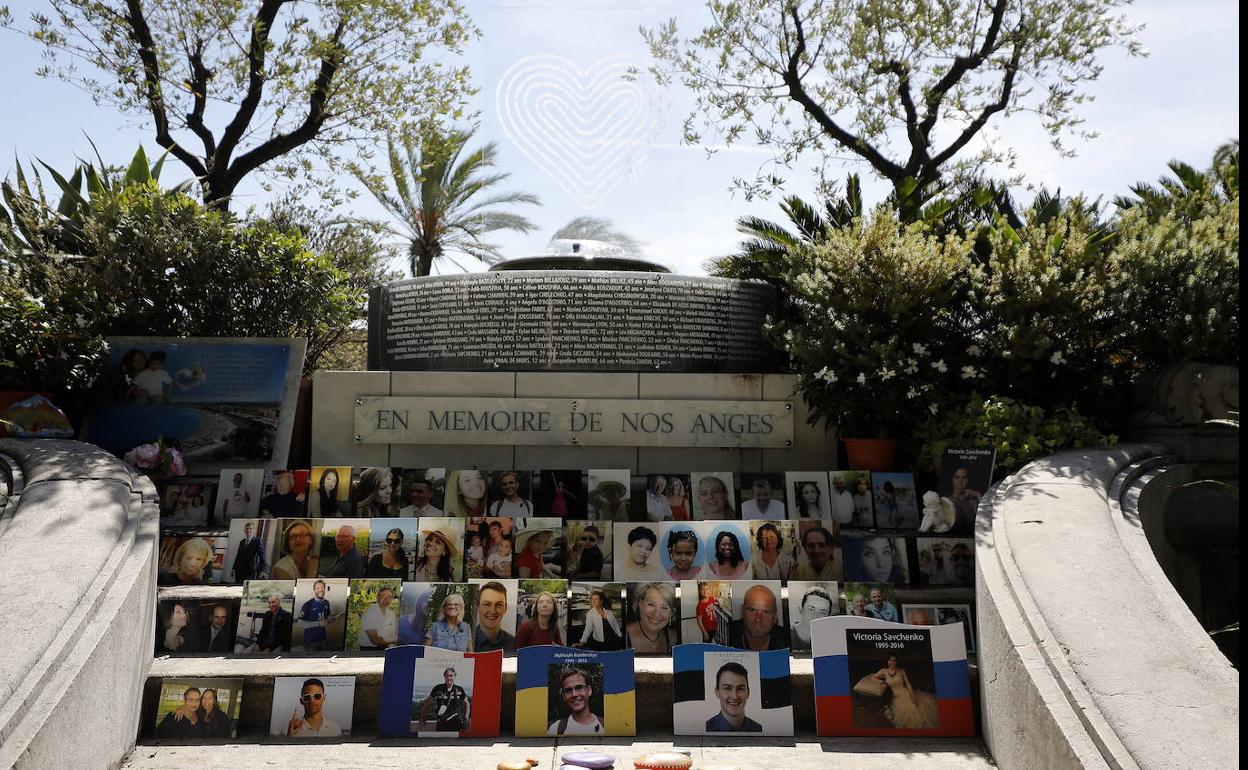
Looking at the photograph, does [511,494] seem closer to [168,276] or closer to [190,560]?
[190,560]

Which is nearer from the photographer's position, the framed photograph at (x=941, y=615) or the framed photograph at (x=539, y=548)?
the framed photograph at (x=941, y=615)

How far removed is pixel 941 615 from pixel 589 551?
1.90 meters

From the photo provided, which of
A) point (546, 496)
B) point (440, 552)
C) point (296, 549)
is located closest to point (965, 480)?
point (546, 496)

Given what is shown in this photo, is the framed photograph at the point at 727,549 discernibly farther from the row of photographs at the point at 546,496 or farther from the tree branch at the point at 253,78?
the tree branch at the point at 253,78

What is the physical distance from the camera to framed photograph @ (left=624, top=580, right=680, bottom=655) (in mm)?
4973

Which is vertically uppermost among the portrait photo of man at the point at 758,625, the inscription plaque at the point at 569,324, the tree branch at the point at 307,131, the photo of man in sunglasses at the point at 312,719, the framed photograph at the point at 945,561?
the tree branch at the point at 307,131

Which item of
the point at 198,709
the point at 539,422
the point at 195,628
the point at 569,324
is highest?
the point at 569,324

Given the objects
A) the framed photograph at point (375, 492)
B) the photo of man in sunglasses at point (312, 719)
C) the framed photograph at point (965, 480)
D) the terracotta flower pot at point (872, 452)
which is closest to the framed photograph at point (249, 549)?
the framed photograph at point (375, 492)

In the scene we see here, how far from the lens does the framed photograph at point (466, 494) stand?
6570mm

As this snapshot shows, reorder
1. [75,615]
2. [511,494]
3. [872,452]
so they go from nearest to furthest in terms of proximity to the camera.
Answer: [75,615]
[511,494]
[872,452]

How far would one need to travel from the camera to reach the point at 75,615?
3.82 m

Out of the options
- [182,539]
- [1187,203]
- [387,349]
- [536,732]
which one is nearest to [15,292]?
[387,349]

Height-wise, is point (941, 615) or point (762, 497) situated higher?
point (762, 497)

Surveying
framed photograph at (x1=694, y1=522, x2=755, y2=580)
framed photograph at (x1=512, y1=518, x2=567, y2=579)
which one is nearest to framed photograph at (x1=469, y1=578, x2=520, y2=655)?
framed photograph at (x1=512, y1=518, x2=567, y2=579)
